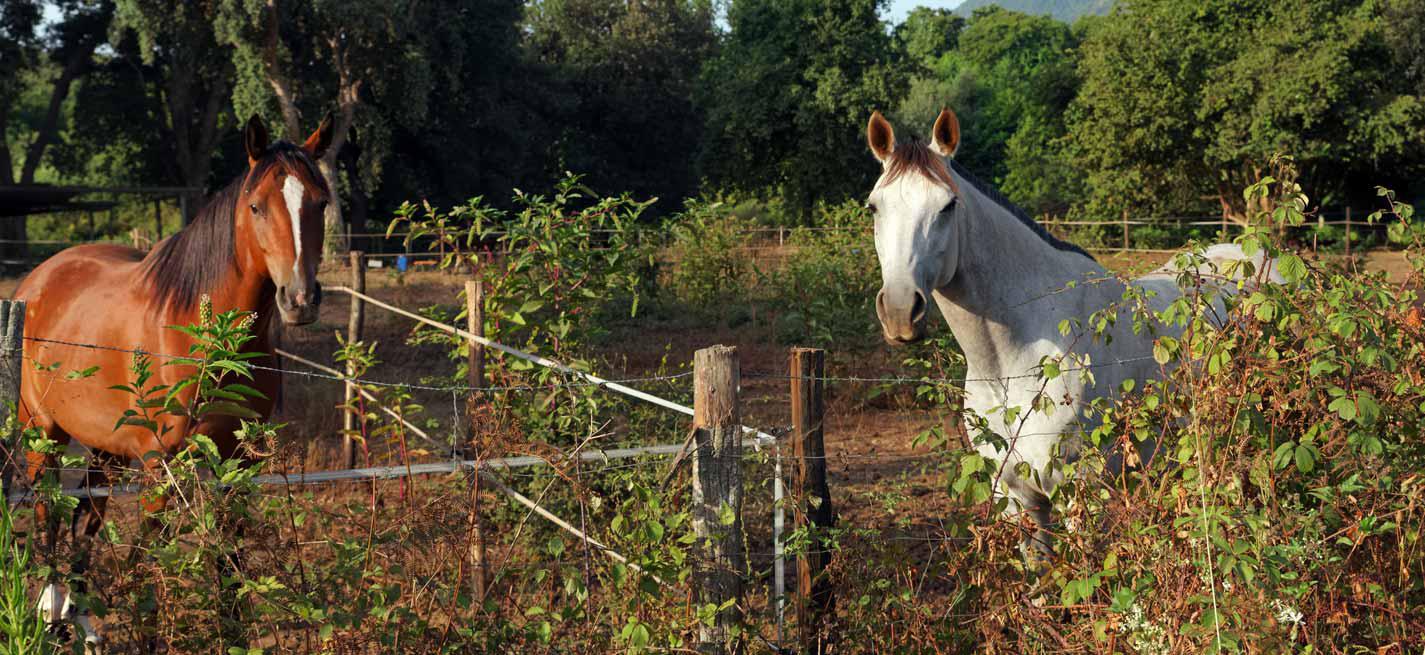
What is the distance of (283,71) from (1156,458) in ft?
86.4

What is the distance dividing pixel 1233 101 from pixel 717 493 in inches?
1215

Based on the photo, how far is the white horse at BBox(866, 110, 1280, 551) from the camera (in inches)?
126

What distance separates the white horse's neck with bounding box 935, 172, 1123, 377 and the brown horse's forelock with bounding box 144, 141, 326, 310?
2.40 meters

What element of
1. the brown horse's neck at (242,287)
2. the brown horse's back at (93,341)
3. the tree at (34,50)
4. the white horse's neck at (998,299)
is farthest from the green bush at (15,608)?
the tree at (34,50)

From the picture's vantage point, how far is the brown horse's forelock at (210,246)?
3.93 metres

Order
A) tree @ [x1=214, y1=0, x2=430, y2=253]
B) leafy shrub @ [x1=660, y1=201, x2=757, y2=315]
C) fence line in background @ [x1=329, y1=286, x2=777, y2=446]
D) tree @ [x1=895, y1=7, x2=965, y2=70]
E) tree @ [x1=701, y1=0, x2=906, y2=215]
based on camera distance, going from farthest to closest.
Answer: tree @ [x1=895, y1=7, x2=965, y2=70] → tree @ [x1=701, y1=0, x2=906, y2=215] → tree @ [x1=214, y1=0, x2=430, y2=253] → leafy shrub @ [x1=660, y1=201, x2=757, y2=315] → fence line in background @ [x1=329, y1=286, x2=777, y2=446]

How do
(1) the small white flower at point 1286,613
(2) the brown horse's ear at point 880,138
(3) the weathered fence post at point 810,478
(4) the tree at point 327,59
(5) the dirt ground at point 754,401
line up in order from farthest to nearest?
(4) the tree at point 327,59, (5) the dirt ground at point 754,401, (2) the brown horse's ear at point 880,138, (3) the weathered fence post at point 810,478, (1) the small white flower at point 1286,613

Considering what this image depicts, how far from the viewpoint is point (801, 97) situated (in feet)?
117

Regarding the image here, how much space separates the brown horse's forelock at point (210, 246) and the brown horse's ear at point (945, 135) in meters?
2.29

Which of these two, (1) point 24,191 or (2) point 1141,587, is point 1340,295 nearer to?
(2) point 1141,587

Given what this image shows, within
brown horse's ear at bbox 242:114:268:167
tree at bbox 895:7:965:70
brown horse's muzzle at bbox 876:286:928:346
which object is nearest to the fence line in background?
brown horse's muzzle at bbox 876:286:928:346

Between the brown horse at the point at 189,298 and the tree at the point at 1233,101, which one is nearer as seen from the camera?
the brown horse at the point at 189,298

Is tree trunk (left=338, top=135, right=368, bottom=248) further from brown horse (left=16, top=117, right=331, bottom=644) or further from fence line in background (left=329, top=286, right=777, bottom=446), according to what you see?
fence line in background (left=329, top=286, right=777, bottom=446)

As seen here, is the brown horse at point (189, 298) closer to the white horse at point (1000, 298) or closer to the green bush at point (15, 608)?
the green bush at point (15, 608)
